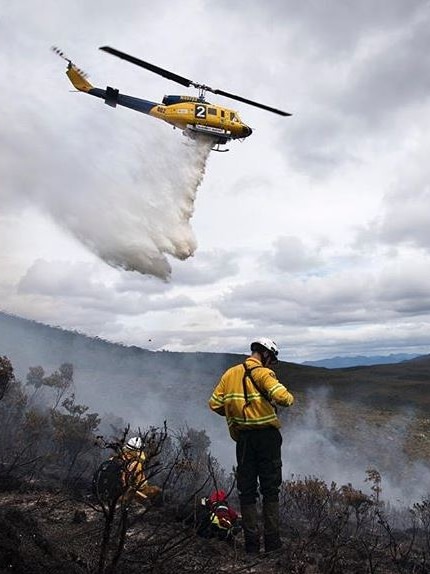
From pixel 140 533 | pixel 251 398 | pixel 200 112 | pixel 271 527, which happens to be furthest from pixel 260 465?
pixel 200 112

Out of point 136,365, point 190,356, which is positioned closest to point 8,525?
point 136,365

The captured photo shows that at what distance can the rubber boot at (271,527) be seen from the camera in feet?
17.8

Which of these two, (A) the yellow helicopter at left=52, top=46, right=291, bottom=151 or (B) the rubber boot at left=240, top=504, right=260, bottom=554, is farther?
(A) the yellow helicopter at left=52, top=46, right=291, bottom=151

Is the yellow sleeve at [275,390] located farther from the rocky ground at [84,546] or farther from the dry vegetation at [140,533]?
the rocky ground at [84,546]

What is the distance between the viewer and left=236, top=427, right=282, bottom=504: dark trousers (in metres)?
5.69

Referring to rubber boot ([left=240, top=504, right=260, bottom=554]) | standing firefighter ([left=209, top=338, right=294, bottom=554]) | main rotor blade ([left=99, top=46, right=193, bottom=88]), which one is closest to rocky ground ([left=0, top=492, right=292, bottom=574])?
rubber boot ([left=240, top=504, right=260, bottom=554])

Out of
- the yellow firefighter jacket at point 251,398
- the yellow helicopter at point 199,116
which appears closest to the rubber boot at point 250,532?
the yellow firefighter jacket at point 251,398

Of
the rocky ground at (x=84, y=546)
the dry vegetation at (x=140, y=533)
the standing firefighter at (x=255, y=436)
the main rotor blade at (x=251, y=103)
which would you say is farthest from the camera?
the main rotor blade at (x=251, y=103)

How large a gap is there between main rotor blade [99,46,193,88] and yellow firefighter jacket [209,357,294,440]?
13.7m

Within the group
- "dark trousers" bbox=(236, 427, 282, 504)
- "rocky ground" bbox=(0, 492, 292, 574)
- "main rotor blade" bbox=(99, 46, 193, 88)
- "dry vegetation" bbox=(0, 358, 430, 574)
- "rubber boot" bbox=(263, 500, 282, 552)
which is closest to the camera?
"rocky ground" bbox=(0, 492, 292, 574)

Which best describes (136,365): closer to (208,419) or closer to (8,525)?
(208,419)

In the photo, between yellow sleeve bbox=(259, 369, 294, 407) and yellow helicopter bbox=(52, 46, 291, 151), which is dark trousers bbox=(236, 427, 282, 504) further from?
yellow helicopter bbox=(52, 46, 291, 151)

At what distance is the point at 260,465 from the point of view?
580cm

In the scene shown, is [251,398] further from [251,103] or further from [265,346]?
[251,103]
